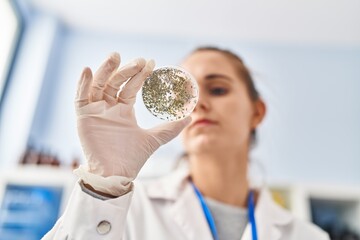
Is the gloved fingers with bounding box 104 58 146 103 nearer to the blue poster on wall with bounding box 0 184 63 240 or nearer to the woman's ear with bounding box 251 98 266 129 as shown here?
the woman's ear with bounding box 251 98 266 129

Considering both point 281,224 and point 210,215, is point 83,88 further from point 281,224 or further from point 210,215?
point 281,224

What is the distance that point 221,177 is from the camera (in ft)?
3.17

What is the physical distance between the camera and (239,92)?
98 cm

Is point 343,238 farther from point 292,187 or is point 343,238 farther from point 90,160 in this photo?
point 90,160

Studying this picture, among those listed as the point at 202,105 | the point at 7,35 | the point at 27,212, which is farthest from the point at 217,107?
the point at 7,35

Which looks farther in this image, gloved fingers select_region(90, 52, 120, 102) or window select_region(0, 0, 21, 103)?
window select_region(0, 0, 21, 103)

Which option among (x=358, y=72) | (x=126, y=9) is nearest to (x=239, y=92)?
(x=126, y=9)

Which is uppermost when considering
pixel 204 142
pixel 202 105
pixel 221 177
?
pixel 202 105

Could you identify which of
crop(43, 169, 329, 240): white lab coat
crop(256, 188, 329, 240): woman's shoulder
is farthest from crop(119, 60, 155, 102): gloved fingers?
crop(256, 188, 329, 240): woman's shoulder

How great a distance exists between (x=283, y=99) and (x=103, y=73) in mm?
1860

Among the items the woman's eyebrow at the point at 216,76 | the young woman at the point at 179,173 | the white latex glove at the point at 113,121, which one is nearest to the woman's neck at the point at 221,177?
the young woman at the point at 179,173

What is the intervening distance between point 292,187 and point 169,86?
115cm

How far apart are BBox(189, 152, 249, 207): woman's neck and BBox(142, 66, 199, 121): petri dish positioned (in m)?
0.31

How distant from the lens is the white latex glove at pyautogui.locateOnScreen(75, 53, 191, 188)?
0.57 m
